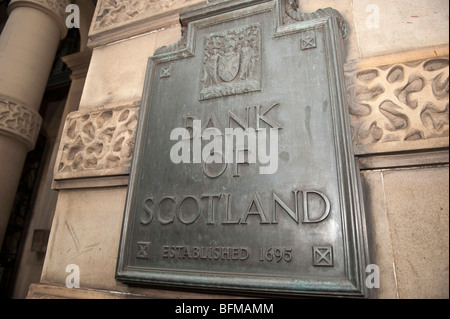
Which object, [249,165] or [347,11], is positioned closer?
[249,165]

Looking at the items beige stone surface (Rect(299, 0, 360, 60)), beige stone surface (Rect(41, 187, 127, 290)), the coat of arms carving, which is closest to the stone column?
beige stone surface (Rect(41, 187, 127, 290))

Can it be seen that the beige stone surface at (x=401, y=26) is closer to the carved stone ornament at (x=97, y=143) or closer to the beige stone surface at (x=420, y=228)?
the beige stone surface at (x=420, y=228)

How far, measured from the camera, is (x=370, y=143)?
47.1 inches

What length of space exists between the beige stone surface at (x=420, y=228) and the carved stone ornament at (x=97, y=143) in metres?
1.37

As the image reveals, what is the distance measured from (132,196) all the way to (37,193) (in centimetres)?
333

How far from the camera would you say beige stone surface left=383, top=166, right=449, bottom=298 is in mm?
1016

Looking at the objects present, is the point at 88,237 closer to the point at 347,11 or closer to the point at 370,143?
the point at 370,143

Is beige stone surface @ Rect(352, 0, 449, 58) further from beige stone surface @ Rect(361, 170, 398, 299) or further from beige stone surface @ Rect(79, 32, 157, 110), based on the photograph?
beige stone surface @ Rect(79, 32, 157, 110)

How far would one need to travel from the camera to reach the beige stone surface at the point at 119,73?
75.2 inches

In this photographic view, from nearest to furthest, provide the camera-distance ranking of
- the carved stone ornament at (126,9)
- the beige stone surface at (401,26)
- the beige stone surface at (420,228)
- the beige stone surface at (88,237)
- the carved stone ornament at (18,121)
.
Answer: the beige stone surface at (420,228), the beige stone surface at (401,26), the beige stone surface at (88,237), the carved stone ornament at (126,9), the carved stone ornament at (18,121)

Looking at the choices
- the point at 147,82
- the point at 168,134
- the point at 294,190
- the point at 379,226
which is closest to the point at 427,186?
the point at 379,226

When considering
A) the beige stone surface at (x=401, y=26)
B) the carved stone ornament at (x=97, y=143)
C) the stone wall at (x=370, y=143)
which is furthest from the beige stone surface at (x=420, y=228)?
the carved stone ornament at (x=97, y=143)

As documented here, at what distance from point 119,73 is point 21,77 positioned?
1196mm

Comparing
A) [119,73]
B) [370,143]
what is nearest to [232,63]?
[370,143]
